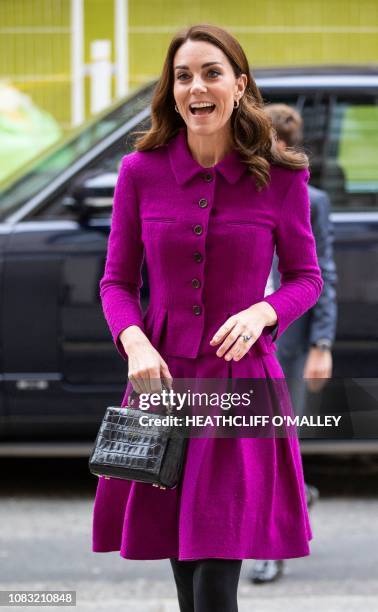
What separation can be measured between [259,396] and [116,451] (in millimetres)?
351

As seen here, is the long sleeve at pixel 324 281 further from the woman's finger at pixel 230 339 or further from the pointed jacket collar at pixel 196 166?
the woman's finger at pixel 230 339

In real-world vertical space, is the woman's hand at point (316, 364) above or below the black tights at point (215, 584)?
below

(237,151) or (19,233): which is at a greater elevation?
(237,151)

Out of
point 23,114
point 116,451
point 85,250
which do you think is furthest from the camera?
point 23,114

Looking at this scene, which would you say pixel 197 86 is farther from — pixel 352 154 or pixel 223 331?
pixel 352 154

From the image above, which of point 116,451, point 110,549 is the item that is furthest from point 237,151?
point 110,549

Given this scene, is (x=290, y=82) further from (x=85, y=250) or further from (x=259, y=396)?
(x=259, y=396)

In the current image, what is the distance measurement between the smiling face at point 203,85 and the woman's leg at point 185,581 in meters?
1.00

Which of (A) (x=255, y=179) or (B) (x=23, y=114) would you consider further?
(B) (x=23, y=114)

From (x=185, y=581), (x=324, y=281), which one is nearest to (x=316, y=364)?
(x=324, y=281)

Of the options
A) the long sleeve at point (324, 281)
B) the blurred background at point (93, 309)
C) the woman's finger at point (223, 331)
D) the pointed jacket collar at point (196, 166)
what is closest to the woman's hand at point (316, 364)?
the long sleeve at point (324, 281)

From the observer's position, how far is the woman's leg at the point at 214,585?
290 centimetres

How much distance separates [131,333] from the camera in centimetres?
296

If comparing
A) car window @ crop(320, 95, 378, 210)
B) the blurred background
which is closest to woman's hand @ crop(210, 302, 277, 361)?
the blurred background
